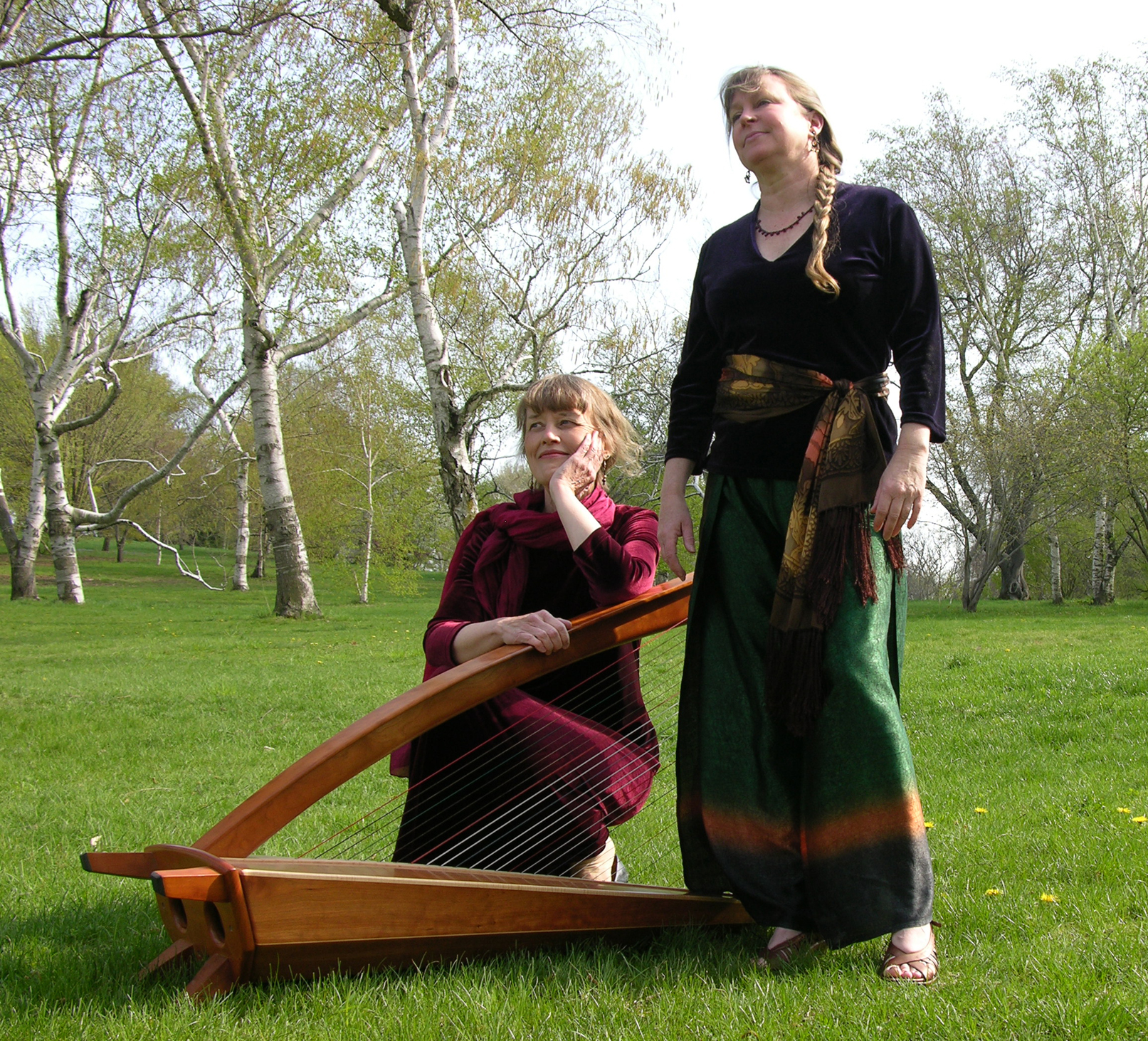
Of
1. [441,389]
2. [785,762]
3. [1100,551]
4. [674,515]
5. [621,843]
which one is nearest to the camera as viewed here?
[785,762]

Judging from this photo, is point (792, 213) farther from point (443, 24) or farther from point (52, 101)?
point (52, 101)

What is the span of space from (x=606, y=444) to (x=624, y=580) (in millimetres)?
565

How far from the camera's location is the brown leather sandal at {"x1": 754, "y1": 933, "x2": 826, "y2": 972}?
2.33 metres

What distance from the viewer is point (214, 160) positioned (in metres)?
15.5

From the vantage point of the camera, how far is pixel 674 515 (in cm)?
289

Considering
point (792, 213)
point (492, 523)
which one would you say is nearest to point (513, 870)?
point (492, 523)

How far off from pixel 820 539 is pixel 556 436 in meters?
0.96

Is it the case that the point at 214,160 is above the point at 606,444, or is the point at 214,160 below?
above

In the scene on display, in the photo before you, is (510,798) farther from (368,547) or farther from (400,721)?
(368,547)

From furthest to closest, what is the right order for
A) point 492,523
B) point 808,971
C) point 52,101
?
point 52,101 → point 492,523 → point 808,971

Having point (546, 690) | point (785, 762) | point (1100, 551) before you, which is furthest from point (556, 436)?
point (1100, 551)

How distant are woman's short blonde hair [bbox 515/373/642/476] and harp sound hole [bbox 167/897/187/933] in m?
1.71

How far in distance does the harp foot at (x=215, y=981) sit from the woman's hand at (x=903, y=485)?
1804 mm

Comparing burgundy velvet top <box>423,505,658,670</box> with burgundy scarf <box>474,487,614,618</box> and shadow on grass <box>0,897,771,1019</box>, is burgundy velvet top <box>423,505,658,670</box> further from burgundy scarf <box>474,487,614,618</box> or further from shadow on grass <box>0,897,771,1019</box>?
shadow on grass <box>0,897,771,1019</box>
